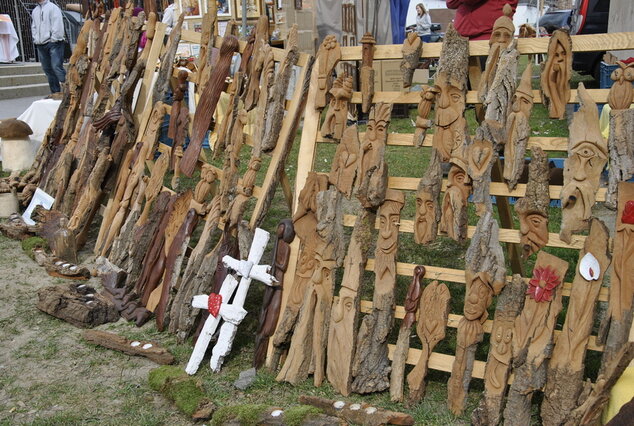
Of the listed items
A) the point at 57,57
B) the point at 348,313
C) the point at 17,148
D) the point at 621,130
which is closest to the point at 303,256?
the point at 348,313

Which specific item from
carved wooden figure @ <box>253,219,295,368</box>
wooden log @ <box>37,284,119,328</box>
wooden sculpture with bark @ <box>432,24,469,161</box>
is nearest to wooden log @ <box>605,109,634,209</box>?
wooden sculpture with bark @ <box>432,24,469,161</box>

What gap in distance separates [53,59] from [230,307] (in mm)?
7659

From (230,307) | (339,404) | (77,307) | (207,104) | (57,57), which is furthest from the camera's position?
(57,57)

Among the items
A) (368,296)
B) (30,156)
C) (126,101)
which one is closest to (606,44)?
(368,296)

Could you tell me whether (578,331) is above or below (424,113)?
below

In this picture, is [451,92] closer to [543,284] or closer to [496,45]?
[496,45]

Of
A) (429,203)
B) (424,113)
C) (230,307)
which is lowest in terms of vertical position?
(230,307)

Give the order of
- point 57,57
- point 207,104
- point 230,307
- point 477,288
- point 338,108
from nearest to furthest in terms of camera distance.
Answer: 1. point 477,288
2. point 338,108
3. point 230,307
4. point 207,104
5. point 57,57

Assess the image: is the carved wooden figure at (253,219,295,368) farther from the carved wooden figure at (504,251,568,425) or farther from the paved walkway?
the paved walkway

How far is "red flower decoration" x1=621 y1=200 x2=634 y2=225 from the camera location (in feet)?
9.01

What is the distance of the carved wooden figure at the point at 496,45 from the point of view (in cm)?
315

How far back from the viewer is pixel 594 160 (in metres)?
2.89

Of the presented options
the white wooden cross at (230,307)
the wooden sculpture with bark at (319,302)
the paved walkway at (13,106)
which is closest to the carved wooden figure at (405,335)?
the wooden sculpture with bark at (319,302)

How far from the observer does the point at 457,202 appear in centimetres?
317
